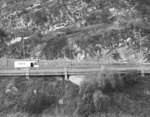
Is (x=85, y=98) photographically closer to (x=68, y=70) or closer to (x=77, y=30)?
(x=68, y=70)

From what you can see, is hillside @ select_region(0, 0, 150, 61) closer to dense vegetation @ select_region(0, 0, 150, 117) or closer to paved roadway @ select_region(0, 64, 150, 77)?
dense vegetation @ select_region(0, 0, 150, 117)

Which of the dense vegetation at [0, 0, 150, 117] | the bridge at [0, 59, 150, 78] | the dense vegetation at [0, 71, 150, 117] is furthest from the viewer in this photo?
the bridge at [0, 59, 150, 78]

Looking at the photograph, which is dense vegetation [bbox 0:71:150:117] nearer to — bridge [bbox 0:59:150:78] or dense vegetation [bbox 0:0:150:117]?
dense vegetation [bbox 0:0:150:117]

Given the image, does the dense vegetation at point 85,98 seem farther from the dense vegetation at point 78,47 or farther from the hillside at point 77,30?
the hillside at point 77,30

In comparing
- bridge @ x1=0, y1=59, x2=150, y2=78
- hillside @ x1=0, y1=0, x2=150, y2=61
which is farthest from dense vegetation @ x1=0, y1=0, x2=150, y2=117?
bridge @ x1=0, y1=59, x2=150, y2=78

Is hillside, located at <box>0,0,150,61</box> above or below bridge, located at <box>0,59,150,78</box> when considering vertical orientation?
above

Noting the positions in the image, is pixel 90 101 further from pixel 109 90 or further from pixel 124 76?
pixel 124 76

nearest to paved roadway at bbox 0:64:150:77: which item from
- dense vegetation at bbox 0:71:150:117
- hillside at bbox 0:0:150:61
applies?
dense vegetation at bbox 0:71:150:117

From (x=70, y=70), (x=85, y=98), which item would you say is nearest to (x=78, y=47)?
(x=70, y=70)

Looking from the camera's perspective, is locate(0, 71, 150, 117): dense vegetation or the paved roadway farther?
the paved roadway

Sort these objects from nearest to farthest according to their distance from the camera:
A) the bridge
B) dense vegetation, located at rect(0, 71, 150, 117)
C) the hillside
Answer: dense vegetation, located at rect(0, 71, 150, 117) → the bridge → the hillside

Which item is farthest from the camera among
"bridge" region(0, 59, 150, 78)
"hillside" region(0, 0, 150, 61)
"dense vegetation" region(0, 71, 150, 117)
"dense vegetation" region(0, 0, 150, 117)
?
"hillside" region(0, 0, 150, 61)

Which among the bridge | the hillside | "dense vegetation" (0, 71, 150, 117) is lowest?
"dense vegetation" (0, 71, 150, 117)
